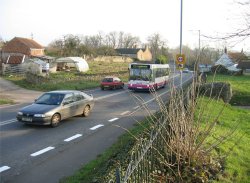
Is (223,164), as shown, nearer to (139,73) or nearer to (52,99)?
(52,99)

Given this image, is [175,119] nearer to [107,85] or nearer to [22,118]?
[22,118]

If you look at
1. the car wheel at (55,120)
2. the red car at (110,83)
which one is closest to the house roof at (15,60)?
the red car at (110,83)

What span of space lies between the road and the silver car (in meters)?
0.38

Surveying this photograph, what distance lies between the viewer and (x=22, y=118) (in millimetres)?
14484

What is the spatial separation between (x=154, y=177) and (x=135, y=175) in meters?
1.03

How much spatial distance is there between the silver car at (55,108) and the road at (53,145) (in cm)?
38

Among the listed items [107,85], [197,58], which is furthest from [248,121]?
[107,85]

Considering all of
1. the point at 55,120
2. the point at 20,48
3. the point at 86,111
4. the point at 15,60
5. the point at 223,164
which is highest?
the point at 20,48

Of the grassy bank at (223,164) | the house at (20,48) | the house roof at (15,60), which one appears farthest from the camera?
the house at (20,48)

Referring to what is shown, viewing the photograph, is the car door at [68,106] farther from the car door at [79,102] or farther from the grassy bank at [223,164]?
the grassy bank at [223,164]

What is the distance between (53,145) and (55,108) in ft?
12.1

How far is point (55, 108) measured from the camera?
1507cm

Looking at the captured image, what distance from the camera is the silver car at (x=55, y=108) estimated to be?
14344 mm

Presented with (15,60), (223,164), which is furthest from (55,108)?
(15,60)
